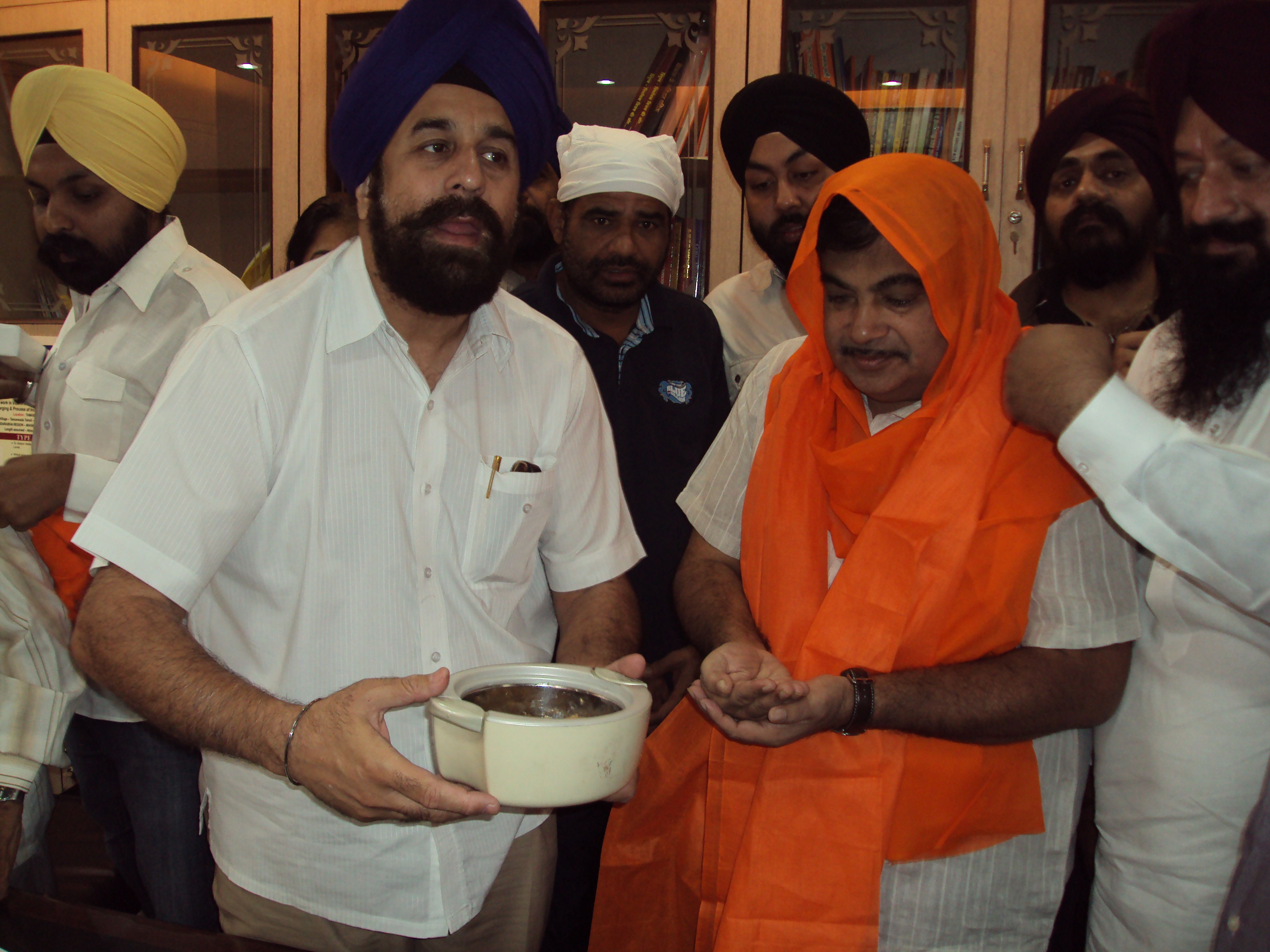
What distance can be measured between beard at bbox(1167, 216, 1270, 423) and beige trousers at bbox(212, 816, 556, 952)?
1076mm

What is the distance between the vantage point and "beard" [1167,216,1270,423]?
46.7 inches

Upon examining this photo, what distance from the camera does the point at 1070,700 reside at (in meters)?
1.27

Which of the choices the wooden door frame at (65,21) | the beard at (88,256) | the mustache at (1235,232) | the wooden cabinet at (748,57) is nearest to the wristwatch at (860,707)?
the mustache at (1235,232)

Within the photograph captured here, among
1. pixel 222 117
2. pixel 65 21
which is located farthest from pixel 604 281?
pixel 65 21

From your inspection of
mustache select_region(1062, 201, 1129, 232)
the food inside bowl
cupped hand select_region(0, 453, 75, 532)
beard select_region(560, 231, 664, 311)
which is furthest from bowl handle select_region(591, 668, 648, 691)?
mustache select_region(1062, 201, 1129, 232)

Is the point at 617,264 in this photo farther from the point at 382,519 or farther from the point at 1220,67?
the point at 1220,67

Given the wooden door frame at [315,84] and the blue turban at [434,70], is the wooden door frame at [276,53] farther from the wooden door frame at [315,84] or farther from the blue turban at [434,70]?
the blue turban at [434,70]

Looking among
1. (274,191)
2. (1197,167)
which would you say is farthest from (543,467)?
(274,191)

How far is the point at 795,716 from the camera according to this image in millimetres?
1212

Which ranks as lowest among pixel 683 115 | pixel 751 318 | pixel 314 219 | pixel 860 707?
pixel 860 707

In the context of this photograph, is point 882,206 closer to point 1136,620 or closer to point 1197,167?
point 1197,167

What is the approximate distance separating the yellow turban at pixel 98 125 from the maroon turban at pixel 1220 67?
1.88 metres

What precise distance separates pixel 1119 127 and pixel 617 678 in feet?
5.87

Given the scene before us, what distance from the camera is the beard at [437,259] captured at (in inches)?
49.3
